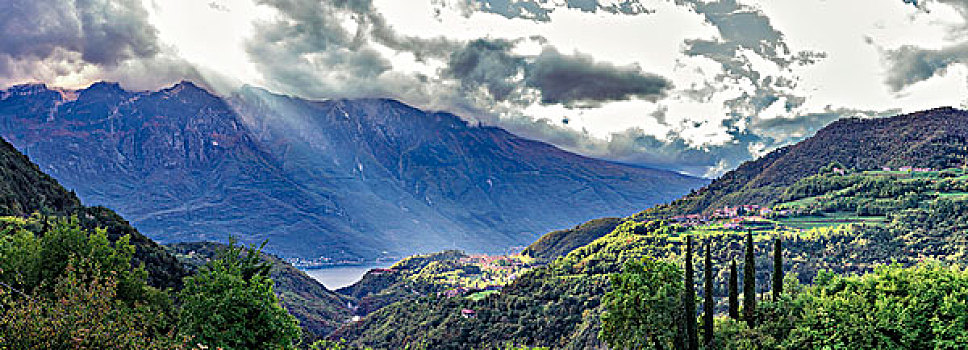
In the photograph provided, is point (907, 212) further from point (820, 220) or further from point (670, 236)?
point (670, 236)

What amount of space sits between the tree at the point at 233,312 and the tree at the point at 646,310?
28.9m

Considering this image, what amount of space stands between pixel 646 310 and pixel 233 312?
3347cm

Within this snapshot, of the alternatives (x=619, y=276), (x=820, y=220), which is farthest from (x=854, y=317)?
(x=820, y=220)

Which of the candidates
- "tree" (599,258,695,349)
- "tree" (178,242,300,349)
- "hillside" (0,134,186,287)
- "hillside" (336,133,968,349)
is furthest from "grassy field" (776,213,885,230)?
"tree" (178,242,300,349)

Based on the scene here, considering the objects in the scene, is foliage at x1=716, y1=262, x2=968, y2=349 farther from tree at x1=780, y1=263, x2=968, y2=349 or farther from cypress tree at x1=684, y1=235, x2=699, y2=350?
cypress tree at x1=684, y1=235, x2=699, y2=350

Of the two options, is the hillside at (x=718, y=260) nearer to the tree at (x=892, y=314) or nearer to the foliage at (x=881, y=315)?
the foliage at (x=881, y=315)

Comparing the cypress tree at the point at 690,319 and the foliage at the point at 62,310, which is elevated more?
the foliage at the point at 62,310

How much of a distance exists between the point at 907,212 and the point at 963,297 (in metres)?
154

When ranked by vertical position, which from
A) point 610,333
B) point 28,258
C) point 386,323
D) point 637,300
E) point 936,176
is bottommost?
point 386,323

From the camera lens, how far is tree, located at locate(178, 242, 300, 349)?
1080 inches

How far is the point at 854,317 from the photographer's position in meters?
39.5

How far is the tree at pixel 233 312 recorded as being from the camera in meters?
27.4

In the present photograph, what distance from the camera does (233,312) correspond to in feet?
92.0


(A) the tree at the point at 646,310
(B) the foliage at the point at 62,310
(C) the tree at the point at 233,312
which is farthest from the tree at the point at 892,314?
(B) the foliage at the point at 62,310
